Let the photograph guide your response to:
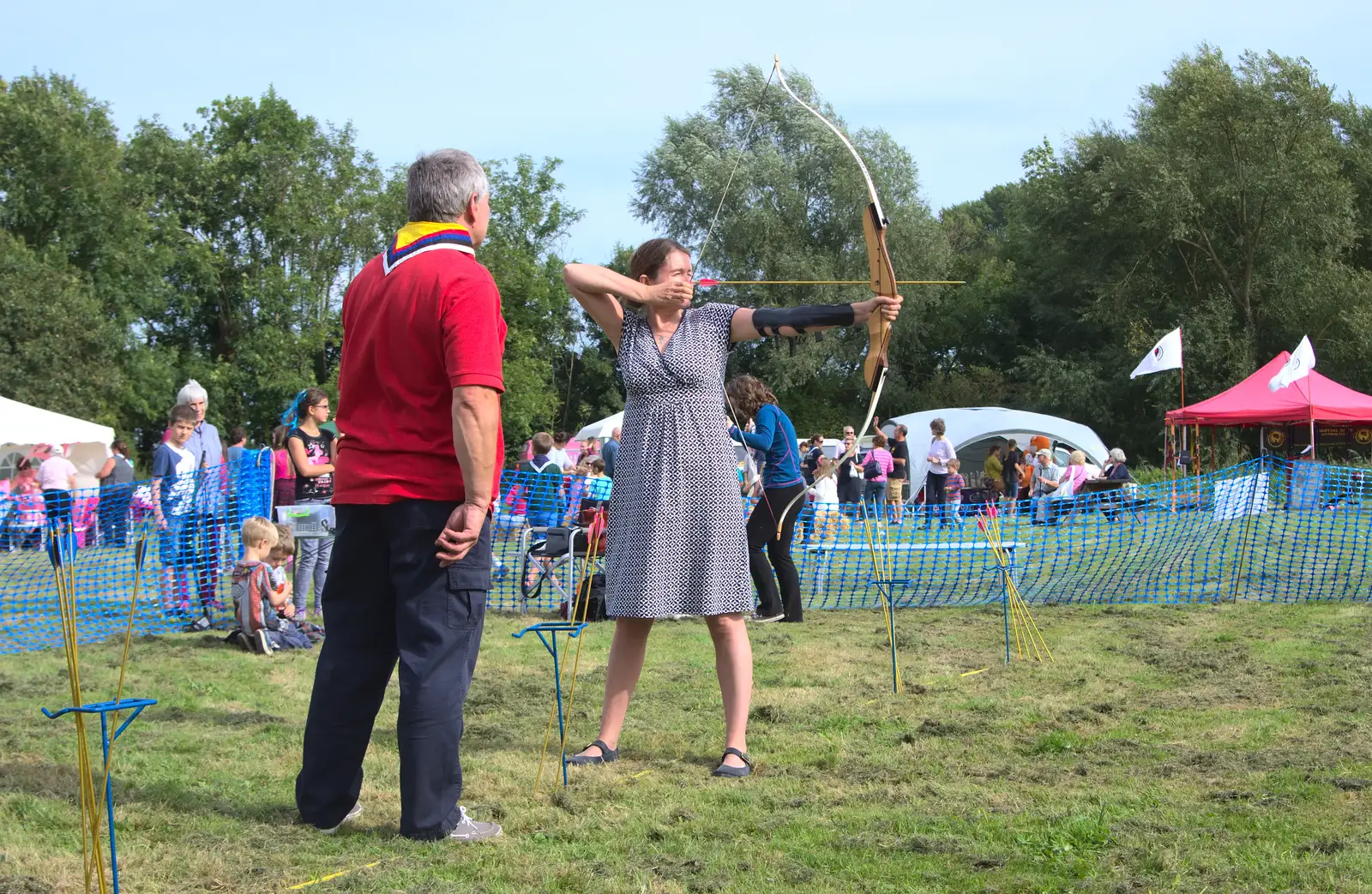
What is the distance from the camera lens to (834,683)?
5.34m

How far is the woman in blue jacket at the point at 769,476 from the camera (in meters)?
6.95

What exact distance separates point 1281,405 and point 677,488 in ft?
56.4

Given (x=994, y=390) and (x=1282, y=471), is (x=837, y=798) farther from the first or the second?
(x=994, y=390)

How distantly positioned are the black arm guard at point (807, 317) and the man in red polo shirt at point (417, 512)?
0.95 metres

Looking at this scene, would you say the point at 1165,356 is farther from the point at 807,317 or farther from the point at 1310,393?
the point at 807,317

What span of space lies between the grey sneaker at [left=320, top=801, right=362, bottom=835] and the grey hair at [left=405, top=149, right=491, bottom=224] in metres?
1.49

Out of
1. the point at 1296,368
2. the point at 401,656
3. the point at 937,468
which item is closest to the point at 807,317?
the point at 401,656

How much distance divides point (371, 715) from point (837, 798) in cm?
129

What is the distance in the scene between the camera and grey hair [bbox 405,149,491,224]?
10.1 ft

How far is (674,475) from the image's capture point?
3.76 m

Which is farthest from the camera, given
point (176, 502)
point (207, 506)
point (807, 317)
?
point (207, 506)

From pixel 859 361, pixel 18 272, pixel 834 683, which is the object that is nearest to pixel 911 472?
pixel 859 361

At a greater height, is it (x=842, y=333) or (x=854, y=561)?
(x=842, y=333)

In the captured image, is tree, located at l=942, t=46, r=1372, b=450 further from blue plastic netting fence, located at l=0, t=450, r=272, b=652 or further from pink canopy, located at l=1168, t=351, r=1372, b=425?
blue plastic netting fence, located at l=0, t=450, r=272, b=652
